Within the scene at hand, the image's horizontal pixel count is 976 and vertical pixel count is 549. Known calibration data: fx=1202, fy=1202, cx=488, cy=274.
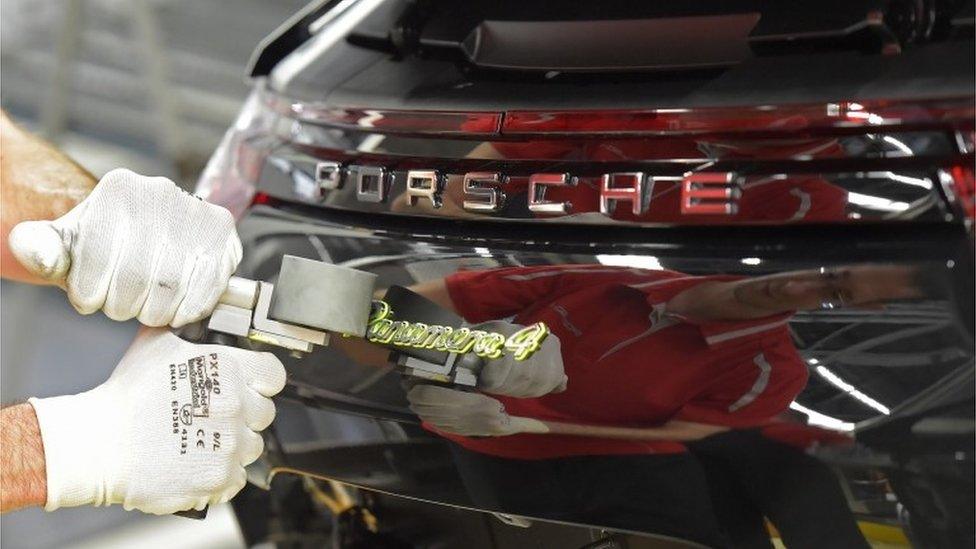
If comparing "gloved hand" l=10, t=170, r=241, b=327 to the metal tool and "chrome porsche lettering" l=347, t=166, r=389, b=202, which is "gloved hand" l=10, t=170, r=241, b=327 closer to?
the metal tool

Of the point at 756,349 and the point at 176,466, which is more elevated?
the point at 756,349

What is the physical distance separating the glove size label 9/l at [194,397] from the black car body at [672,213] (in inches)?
4.1

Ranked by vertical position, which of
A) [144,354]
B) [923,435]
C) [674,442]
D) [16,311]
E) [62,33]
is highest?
[923,435]

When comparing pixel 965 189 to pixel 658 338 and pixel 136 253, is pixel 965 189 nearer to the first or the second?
pixel 658 338

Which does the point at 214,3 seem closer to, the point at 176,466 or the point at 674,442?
the point at 176,466

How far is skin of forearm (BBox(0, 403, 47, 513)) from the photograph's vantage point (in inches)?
53.9

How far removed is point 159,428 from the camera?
136 cm

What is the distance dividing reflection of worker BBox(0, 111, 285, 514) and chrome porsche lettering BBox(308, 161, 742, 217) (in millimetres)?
170

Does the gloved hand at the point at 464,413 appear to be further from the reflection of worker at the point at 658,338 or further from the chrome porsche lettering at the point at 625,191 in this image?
the chrome porsche lettering at the point at 625,191

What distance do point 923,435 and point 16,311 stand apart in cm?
330

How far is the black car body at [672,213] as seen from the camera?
1122 millimetres

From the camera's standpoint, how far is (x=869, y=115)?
3.84 ft

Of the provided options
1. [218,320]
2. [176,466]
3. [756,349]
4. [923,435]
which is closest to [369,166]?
[218,320]

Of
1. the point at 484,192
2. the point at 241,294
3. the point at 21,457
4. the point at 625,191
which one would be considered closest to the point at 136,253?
the point at 241,294
